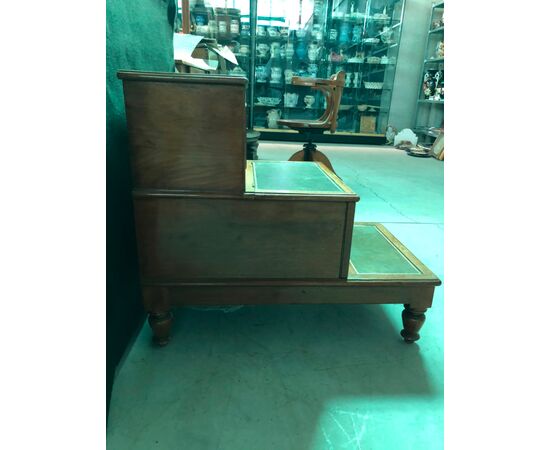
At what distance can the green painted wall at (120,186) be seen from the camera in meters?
0.93

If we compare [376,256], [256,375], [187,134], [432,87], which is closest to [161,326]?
[256,375]

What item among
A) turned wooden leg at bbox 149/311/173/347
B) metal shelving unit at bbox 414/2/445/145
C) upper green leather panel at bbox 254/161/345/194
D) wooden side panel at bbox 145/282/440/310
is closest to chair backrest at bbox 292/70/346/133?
upper green leather panel at bbox 254/161/345/194

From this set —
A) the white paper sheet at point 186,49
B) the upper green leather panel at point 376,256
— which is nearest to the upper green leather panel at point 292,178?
the upper green leather panel at point 376,256

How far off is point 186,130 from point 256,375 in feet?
2.28

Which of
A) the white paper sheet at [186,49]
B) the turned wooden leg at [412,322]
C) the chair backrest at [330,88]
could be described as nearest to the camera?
the turned wooden leg at [412,322]

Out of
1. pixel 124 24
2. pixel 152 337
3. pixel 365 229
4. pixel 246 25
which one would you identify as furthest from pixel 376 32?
pixel 152 337

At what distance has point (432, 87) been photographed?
17.9 ft

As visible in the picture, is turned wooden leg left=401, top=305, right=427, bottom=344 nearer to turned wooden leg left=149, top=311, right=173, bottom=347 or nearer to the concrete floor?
the concrete floor

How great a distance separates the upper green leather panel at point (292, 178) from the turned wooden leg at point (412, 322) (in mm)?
464

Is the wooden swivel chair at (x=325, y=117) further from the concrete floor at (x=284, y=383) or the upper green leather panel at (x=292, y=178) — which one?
the concrete floor at (x=284, y=383)

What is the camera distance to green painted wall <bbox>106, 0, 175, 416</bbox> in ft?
3.06

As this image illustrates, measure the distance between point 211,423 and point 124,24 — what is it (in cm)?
110

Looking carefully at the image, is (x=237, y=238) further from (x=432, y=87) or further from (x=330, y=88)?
(x=432, y=87)

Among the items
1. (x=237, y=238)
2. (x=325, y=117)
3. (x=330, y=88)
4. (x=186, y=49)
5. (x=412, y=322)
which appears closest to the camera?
(x=237, y=238)
